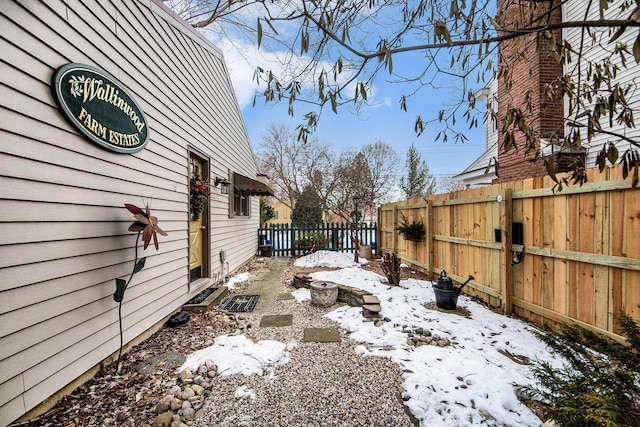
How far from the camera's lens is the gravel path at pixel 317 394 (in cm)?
182

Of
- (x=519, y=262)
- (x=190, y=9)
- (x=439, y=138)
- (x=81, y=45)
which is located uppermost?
(x=190, y=9)

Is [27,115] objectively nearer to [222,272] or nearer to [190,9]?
[222,272]

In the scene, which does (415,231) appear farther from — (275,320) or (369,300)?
(275,320)

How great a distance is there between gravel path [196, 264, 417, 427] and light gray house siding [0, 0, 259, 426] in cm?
111

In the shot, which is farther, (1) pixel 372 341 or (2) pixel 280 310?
(2) pixel 280 310

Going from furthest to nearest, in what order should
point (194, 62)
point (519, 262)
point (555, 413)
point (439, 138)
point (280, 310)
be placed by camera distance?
point (194, 62)
point (280, 310)
point (519, 262)
point (439, 138)
point (555, 413)

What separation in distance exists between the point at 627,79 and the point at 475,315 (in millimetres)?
5287

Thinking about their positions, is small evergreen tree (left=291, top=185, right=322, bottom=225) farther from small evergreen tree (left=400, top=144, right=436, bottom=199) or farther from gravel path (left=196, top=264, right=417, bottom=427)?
gravel path (left=196, top=264, right=417, bottom=427)

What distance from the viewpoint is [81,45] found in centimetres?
223

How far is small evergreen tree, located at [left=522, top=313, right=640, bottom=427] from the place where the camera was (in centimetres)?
96

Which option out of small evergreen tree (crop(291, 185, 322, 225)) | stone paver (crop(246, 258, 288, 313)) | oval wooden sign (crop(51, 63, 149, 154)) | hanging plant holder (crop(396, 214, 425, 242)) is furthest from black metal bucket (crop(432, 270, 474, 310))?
small evergreen tree (crop(291, 185, 322, 225))

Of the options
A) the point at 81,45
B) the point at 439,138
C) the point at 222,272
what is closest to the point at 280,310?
the point at 222,272

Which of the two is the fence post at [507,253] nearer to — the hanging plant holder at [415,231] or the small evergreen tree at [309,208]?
the hanging plant holder at [415,231]

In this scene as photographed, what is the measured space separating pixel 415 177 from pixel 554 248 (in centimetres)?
1492
